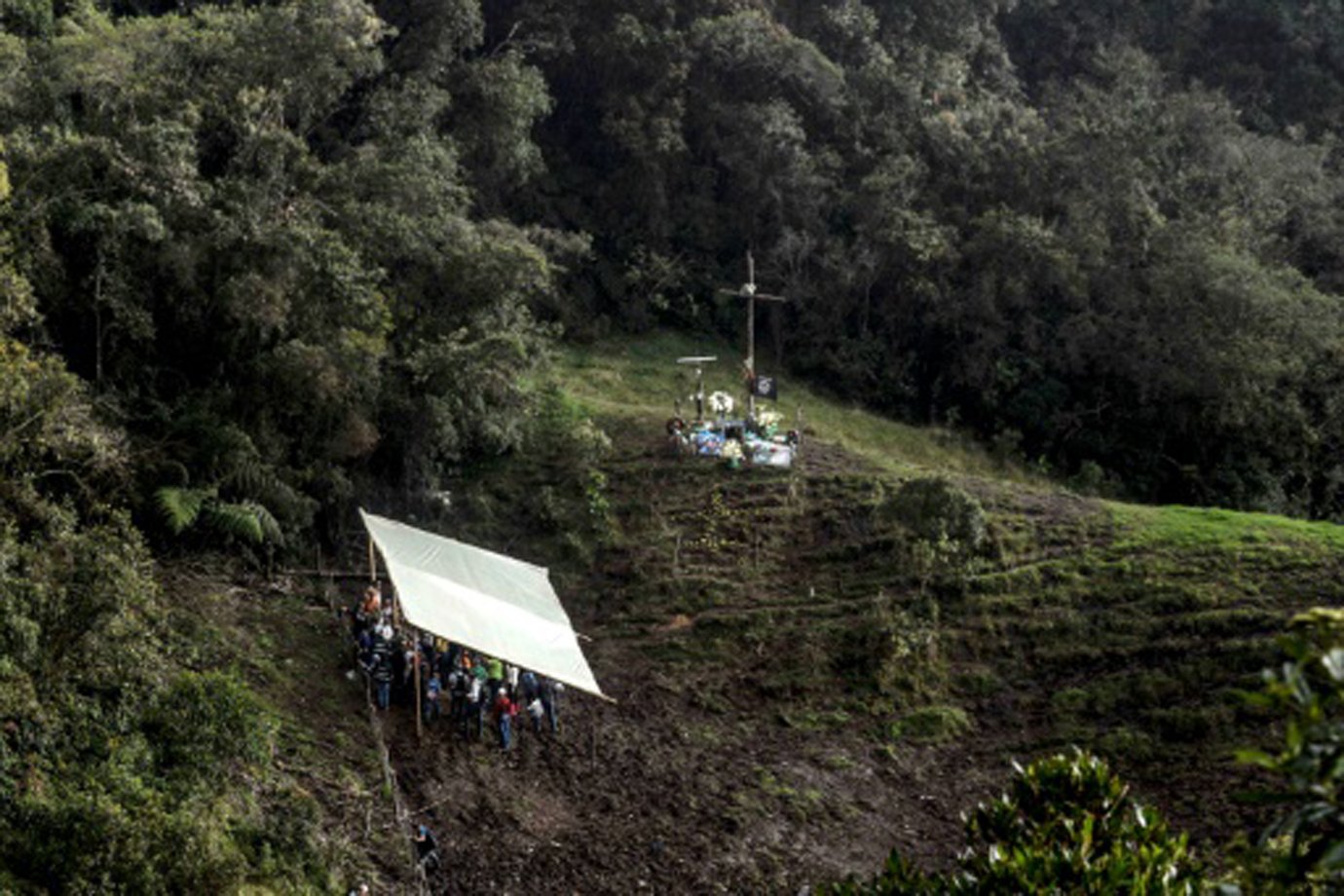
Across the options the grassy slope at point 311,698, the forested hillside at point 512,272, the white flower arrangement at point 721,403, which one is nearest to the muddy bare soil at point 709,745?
the grassy slope at point 311,698

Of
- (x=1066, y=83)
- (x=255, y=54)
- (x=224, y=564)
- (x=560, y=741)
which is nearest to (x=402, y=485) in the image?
(x=224, y=564)

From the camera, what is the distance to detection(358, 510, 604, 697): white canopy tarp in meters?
17.4

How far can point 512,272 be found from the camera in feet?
80.8

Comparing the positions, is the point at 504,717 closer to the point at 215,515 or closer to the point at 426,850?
the point at 426,850

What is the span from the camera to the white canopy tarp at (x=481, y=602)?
1741 cm

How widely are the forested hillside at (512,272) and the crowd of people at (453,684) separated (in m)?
1.60

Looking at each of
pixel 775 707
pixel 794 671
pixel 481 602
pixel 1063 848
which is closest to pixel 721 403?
pixel 794 671

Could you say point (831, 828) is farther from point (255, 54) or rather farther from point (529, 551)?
point (255, 54)

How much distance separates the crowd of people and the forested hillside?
1.60m

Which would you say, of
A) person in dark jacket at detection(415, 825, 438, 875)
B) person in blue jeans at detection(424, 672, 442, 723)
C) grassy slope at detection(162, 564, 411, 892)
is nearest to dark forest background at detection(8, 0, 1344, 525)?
grassy slope at detection(162, 564, 411, 892)

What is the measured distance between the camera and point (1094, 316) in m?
30.6

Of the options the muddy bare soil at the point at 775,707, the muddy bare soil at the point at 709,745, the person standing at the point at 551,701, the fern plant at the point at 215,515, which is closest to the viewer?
the muddy bare soil at the point at 709,745

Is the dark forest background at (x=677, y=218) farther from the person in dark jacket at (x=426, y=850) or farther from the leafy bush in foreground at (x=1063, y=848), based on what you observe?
the leafy bush in foreground at (x=1063, y=848)

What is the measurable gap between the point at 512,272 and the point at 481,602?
25.4ft
